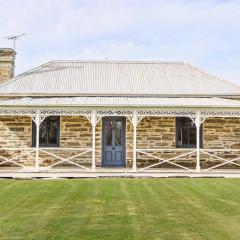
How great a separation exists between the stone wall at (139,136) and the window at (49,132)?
0.69 ft

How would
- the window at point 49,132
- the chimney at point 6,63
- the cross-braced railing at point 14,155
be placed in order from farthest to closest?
the chimney at point 6,63, the window at point 49,132, the cross-braced railing at point 14,155

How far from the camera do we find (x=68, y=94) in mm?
21891

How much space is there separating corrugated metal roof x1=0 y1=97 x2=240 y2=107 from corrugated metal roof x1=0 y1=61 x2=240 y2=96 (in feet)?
2.63

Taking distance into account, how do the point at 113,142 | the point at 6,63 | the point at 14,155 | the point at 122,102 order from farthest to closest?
the point at 6,63, the point at 113,142, the point at 14,155, the point at 122,102

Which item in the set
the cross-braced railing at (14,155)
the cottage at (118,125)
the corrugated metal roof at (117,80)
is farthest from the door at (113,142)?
the cross-braced railing at (14,155)

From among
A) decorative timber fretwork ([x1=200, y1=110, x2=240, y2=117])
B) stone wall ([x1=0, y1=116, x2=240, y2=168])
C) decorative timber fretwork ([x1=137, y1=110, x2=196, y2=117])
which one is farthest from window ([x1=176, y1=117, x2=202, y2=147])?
decorative timber fretwork ([x1=200, y1=110, x2=240, y2=117])

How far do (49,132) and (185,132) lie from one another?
5669 mm

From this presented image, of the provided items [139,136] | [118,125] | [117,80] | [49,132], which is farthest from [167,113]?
[49,132]

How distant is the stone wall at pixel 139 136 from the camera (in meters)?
21.1

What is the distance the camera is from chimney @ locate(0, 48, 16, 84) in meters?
24.5

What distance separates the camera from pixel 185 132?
21484mm

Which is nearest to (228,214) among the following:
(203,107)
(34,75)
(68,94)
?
(203,107)

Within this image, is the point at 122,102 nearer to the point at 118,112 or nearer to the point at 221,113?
the point at 118,112

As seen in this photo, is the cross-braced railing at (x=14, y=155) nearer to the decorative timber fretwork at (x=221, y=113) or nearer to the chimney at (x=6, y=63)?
the chimney at (x=6, y=63)
